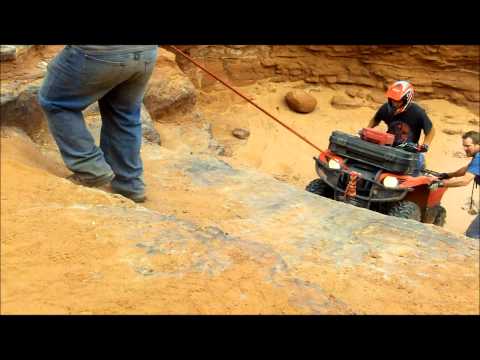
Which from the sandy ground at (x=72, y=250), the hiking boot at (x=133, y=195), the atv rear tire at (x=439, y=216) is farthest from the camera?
the atv rear tire at (x=439, y=216)

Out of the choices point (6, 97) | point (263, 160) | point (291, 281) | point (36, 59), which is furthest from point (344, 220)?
point (263, 160)

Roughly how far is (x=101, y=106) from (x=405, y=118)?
343cm

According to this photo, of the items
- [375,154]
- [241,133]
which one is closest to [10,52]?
[375,154]

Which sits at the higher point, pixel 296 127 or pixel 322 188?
pixel 322 188

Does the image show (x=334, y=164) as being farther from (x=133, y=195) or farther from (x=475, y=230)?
(x=133, y=195)

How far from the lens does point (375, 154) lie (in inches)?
209

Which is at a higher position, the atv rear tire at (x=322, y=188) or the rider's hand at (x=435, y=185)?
the rider's hand at (x=435, y=185)

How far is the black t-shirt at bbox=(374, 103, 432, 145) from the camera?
19.2 feet

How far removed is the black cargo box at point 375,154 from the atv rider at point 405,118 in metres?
0.52

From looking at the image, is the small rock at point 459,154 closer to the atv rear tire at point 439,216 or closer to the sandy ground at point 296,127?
the sandy ground at point 296,127

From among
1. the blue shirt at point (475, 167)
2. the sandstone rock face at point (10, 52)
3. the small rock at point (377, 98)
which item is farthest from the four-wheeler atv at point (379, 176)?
the small rock at point (377, 98)

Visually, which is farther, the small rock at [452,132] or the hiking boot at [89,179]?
the small rock at [452,132]

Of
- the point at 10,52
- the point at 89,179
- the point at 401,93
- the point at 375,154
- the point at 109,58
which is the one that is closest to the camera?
the point at 109,58

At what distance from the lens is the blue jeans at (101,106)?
3238mm
